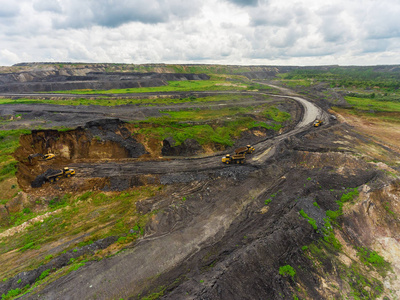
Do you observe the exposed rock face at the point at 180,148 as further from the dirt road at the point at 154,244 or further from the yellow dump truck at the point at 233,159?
the yellow dump truck at the point at 233,159

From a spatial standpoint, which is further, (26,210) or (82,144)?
(82,144)

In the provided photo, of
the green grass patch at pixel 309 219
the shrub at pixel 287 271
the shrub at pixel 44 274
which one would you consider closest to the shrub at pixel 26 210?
the shrub at pixel 44 274

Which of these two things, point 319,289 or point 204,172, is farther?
point 204,172

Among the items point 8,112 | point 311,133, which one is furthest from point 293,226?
point 8,112

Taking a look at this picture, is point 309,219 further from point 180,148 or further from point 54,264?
point 180,148

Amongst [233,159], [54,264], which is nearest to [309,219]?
[233,159]

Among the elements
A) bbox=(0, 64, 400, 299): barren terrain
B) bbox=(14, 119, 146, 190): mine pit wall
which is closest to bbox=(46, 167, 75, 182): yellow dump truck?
bbox=(0, 64, 400, 299): barren terrain

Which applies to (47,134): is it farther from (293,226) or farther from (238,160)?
(293,226)

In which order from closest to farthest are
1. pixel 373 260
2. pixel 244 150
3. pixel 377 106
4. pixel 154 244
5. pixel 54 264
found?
pixel 54 264
pixel 373 260
pixel 154 244
pixel 244 150
pixel 377 106

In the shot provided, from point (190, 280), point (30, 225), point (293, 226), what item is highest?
point (293, 226)
